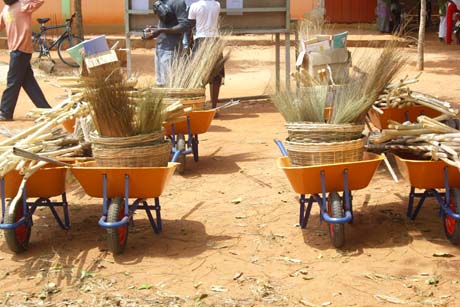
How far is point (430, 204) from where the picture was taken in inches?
215

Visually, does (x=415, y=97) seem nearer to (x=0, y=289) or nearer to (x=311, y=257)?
(x=311, y=257)

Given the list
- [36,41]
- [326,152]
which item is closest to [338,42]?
[326,152]

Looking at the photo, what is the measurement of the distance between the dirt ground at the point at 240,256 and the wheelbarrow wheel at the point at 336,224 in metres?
0.07

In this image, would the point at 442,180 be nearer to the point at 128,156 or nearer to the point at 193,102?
the point at 128,156

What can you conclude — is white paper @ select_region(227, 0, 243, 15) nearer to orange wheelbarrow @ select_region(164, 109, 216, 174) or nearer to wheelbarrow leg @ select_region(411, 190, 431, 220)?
orange wheelbarrow @ select_region(164, 109, 216, 174)

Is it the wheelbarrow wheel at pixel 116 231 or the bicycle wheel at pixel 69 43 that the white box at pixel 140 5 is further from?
the wheelbarrow wheel at pixel 116 231

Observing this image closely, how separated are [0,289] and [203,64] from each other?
3.08 m

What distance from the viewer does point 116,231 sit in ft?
14.7

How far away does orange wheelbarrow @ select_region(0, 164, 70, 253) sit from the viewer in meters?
4.48

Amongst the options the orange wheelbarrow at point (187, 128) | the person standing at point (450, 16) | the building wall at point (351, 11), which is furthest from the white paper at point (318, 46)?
the building wall at point (351, 11)

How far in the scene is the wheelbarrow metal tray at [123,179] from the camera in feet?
14.5

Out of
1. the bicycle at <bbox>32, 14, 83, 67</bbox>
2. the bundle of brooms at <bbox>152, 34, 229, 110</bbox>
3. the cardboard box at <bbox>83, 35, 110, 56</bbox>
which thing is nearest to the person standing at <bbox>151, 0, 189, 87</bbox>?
the bundle of brooms at <bbox>152, 34, 229, 110</bbox>

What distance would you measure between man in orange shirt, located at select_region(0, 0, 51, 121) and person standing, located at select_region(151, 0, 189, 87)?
1516 millimetres

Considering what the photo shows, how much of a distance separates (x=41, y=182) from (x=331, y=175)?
1.73 meters
